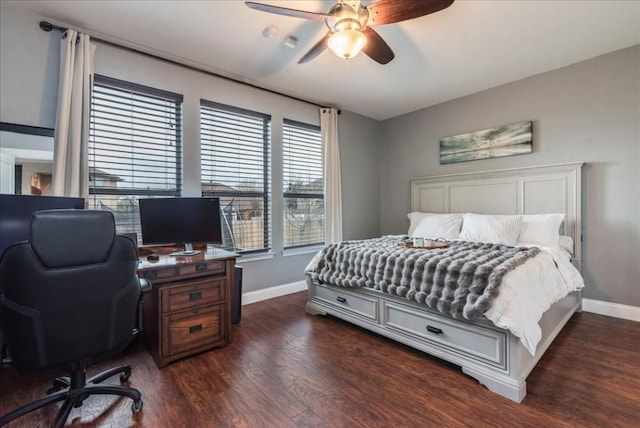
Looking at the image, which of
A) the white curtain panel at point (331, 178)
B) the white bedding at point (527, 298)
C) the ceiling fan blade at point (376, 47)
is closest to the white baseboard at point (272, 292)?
the white curtain panel at point (331, 178)

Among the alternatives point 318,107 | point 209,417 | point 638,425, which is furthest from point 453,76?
point 209,417

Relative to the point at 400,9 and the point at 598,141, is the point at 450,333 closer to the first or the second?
the point at 400,9

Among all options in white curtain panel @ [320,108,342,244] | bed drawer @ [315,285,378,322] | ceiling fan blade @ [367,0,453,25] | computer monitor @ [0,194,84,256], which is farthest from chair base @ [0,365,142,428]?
white curtain panel @ [320,108,342,244]

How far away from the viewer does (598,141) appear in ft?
9.84

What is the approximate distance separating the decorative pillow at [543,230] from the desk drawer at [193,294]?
9.78 feet

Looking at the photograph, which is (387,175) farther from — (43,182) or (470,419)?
(43,182)

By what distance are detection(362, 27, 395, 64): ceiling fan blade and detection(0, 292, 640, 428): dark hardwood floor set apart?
235cm

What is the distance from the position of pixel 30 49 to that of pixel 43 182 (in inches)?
41.8

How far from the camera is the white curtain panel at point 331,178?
13.4 feet

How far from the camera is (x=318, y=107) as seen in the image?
→ 4.17m

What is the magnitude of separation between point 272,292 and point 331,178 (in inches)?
69.0

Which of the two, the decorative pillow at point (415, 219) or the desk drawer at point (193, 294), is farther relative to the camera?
the decorative pillow at point (415, 219)

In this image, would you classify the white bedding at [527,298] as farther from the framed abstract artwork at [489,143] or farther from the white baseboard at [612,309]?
the framed abstract artwork at [489,143]

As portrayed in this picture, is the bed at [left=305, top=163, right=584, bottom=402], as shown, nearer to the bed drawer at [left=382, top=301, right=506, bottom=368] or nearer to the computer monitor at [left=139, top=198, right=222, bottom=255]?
the bed drawer at [left=382, top=301, right=506, bottom=368]
